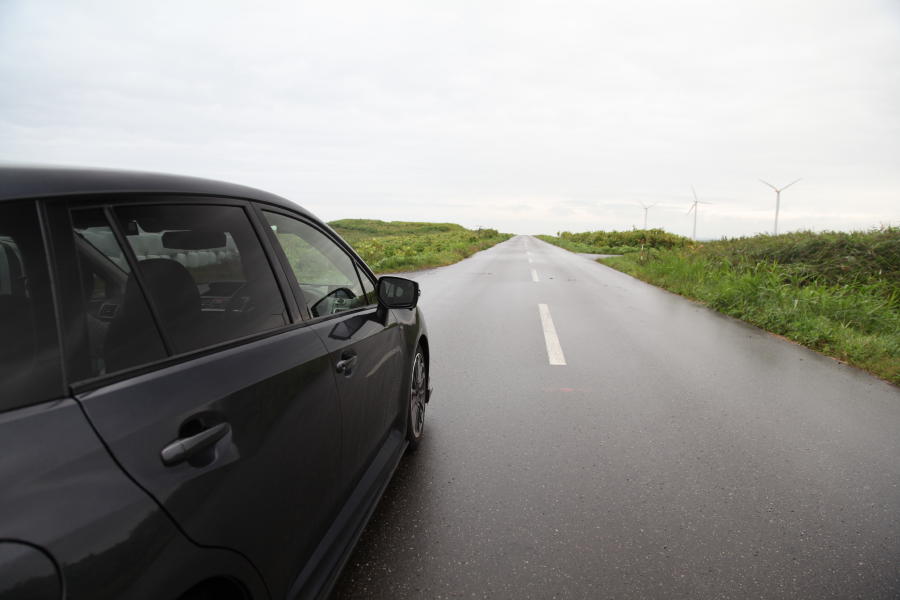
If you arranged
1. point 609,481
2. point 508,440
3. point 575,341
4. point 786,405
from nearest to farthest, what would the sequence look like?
point 609,481
point 508,440
point 786,405
point 575,341

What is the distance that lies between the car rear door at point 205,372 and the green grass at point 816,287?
245 inches

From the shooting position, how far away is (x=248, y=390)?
1.40 metres

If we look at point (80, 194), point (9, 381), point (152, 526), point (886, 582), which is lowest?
point (886, 582)

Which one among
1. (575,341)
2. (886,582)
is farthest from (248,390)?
(575,341)

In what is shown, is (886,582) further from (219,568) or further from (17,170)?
(17,170)

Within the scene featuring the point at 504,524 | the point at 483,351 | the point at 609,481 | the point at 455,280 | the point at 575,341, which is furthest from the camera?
the point at 455,280

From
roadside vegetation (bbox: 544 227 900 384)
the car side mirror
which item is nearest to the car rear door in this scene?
the car side mirror

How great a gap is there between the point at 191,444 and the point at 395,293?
1.68m

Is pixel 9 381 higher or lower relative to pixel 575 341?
higher

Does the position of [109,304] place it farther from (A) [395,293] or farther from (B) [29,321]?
(A) [395,293]

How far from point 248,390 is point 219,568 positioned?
455mm

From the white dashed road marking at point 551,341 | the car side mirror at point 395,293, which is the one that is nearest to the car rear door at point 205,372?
the car side mirror at point 395,293

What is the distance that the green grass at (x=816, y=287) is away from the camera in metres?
6.46

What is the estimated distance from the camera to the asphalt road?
2119mm
